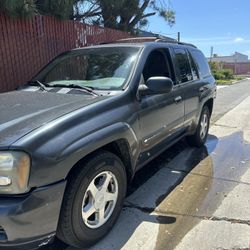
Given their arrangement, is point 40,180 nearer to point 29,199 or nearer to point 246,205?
point 29,199

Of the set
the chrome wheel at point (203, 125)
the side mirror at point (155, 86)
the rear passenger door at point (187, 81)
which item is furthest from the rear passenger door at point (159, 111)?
the chrome wheel at point (203, 125)

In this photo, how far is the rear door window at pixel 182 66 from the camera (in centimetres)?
502

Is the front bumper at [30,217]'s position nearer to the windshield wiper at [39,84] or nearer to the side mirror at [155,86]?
the side mirror at [155,86]

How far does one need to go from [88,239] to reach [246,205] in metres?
1.94

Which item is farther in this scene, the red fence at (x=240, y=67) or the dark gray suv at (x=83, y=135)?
the red fence at (x=240, y=67)

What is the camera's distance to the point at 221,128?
27.1 feet

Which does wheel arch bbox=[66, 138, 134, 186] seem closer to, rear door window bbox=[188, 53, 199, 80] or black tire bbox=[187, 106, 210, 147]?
rear door window bbox=[188, 53, 199, 80]

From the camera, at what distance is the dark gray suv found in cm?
248

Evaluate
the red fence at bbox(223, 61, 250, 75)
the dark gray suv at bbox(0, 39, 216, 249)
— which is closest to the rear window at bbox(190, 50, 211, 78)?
the dark gray suv at bbox(0, 39, 216, 249)

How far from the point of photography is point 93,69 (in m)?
4.20

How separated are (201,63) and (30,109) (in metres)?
4.01

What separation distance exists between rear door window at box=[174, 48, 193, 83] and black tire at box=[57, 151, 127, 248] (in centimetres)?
220

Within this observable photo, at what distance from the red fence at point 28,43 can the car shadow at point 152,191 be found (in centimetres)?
349

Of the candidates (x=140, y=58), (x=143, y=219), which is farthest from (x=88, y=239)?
(x=140, y=58)
